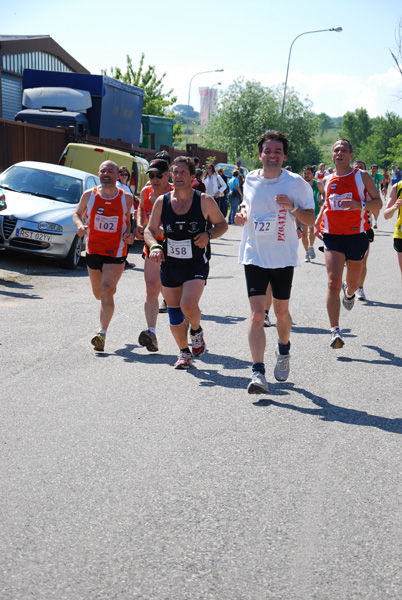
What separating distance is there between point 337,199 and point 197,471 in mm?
4463

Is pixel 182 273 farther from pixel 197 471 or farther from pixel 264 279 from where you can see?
pixel 197 471

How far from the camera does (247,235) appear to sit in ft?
21.7

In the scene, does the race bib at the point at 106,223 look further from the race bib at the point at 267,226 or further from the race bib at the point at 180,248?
→ the race bib at the point at 267,226

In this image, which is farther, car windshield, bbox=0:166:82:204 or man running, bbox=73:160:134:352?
car windshield, bbox=0:166:82:204

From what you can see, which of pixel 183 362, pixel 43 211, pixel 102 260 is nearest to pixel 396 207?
pixel 183 362

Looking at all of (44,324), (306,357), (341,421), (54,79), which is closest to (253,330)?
(341,421)

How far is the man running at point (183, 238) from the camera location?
6980mm

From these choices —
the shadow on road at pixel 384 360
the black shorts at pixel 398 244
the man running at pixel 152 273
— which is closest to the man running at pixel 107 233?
the man running at pixel 152 273

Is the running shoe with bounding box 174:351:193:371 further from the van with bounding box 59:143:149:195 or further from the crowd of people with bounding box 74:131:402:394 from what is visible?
the van with bounding box 59:143:149:195

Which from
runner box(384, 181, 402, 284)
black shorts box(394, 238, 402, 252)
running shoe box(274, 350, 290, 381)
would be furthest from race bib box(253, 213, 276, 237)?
black shorts box(394, 238, 402, 252)

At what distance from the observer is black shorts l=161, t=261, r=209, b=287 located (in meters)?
7.23

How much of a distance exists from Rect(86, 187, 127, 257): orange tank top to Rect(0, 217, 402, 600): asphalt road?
1015mm

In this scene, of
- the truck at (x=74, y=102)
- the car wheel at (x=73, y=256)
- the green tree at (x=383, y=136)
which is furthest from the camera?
the green tree at (x=383, y=136)

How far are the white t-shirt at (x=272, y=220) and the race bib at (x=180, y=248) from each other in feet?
2.36
